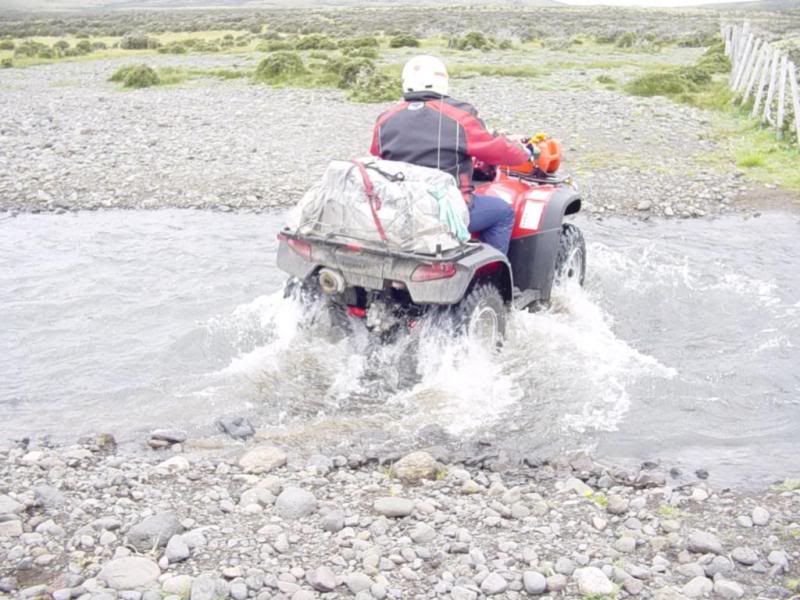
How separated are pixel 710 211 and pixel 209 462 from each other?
9.11m

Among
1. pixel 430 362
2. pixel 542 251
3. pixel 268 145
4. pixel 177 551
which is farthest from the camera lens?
pixel 268 145

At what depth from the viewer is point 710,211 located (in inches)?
492

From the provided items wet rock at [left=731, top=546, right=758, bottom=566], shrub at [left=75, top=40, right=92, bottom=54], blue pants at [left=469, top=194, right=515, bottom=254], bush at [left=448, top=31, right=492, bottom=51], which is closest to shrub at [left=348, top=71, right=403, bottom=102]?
blue pants at [left=469, top=194, right=515, bottom=254]

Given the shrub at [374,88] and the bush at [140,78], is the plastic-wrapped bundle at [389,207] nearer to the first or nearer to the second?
the shrub at [374,88]

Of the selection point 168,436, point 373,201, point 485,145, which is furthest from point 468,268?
point 168,436

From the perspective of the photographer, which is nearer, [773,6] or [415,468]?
[415,468]

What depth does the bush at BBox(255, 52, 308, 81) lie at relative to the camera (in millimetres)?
26508

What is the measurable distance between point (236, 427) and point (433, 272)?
1760mm

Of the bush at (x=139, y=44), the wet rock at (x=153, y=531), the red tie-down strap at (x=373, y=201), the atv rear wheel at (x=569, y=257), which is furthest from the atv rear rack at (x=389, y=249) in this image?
the bush at (x=139, y=44)

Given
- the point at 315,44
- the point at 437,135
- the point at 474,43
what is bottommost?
the point at 315,44

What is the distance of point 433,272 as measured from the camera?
630 centimetres

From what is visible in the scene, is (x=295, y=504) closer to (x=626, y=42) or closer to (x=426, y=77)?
(x=426, y=77)

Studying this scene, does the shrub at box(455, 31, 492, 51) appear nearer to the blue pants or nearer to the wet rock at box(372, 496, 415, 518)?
the blue pants

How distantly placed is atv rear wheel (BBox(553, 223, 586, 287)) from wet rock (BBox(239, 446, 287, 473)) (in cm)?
384
